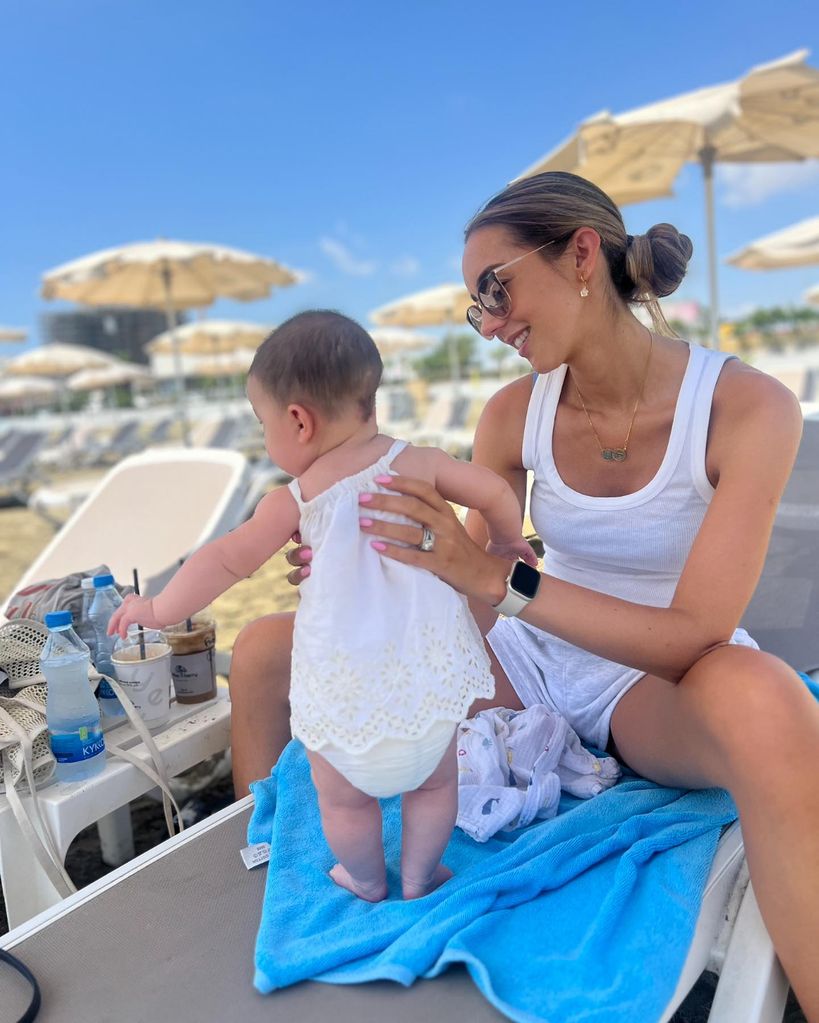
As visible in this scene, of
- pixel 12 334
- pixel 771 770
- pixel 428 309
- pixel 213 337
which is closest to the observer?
pixel 771 770

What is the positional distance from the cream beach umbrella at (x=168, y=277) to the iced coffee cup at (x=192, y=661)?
7.68 m

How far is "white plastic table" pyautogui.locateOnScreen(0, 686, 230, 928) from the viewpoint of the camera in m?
1.64

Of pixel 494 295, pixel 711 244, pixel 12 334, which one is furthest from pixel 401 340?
pixel 494 295

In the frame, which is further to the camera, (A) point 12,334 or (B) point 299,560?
(A) point 12,334

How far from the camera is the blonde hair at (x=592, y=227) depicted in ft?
5.41

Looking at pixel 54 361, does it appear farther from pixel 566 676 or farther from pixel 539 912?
pixel 539 912

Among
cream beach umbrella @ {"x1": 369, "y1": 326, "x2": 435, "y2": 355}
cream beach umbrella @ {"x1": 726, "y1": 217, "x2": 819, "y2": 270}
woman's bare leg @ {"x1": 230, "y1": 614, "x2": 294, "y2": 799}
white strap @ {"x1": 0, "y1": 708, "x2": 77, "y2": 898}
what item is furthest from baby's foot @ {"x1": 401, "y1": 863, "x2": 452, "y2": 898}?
cream beach umbrella @ {"x1": 369, "y1": 326, "x2": 435, "y2": 355}

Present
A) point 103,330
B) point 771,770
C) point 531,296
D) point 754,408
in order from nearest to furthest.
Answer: point 771,770, point 754,408, point 531,296, point 103,330

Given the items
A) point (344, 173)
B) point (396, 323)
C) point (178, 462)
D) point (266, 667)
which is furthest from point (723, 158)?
point (344, 173)

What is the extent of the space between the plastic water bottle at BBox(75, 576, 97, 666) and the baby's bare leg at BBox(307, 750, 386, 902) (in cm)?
95

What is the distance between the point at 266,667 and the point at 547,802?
727mm

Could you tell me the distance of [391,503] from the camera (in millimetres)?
1302

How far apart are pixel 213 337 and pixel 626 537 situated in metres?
17.0

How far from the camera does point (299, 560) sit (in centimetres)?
138
